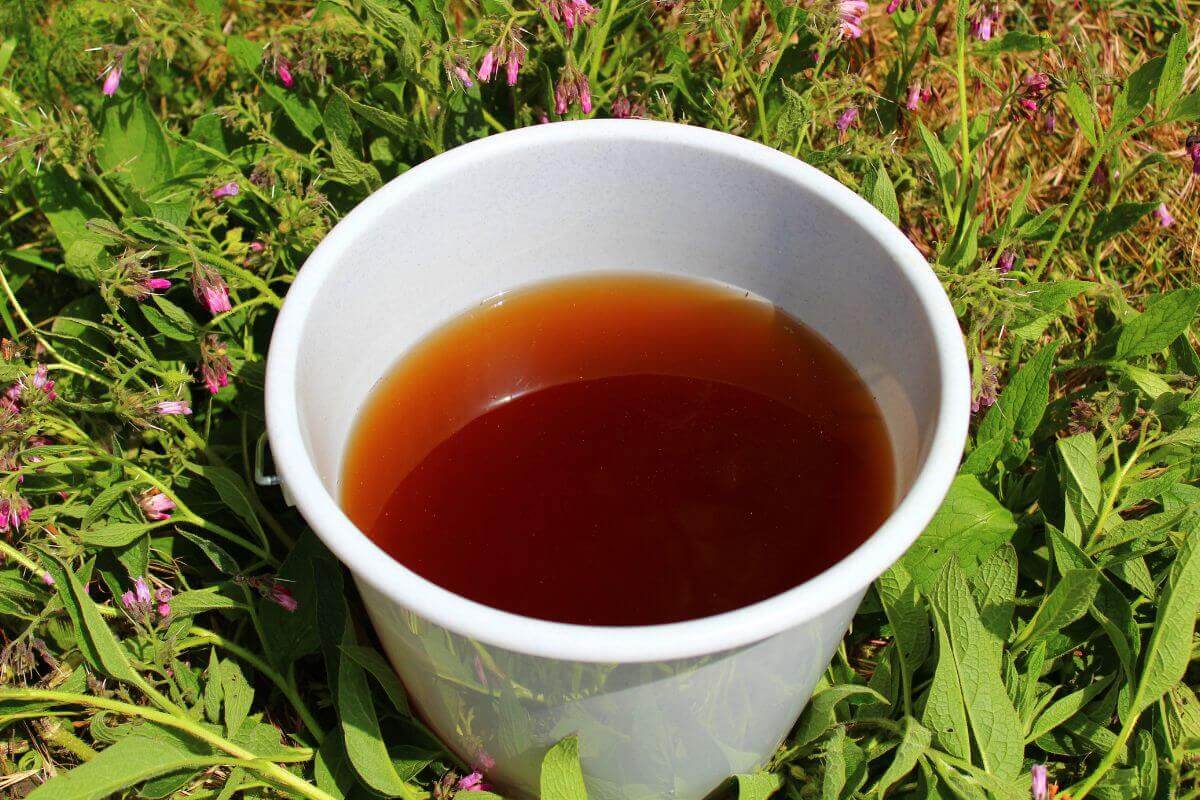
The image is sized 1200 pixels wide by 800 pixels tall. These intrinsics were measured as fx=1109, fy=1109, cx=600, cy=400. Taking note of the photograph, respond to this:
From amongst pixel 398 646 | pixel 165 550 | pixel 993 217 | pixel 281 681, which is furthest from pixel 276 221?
pixel 993 217

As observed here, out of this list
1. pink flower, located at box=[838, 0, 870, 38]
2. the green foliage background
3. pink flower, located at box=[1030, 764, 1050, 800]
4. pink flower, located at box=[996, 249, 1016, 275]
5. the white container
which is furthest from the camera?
pink flower, located at box=[996, 249, 1016, 275]

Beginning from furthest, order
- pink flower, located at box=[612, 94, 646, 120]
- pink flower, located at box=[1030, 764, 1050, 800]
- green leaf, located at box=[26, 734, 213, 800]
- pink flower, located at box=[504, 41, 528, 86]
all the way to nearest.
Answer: pink flower, located at box=[612, 94, 646, 120] < pink flower, located at box=[504, 41, 528, 86] < pink flower, located at box=[1030, 764, 1050, 800] < green leaf, located at box=[26, 734, 213, 800]

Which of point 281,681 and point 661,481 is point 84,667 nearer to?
point 281,681

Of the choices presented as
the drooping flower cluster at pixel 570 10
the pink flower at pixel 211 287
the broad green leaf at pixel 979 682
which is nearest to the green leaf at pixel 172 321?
the pink flower at pixel 211 287

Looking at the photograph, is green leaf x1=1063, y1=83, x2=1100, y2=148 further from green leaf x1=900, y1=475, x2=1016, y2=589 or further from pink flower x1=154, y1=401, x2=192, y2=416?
pink flower x1=154, y1=401, x2=192, y2=416

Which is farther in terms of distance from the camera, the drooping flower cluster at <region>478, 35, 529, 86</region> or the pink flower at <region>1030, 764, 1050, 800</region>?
the drooping flower cluster at <region>478, 35, 529, 86</region>

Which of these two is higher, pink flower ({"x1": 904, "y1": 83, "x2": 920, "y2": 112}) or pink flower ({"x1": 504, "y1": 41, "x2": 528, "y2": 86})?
pink flower ({"x1": 504, "y1": 41, "x2": 528, "y2": 86})

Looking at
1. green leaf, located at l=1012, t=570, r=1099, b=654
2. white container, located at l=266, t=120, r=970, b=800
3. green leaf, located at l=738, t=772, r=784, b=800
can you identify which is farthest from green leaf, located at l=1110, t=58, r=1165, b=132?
green leaf, located at l=738, t=772, r=784, b=800

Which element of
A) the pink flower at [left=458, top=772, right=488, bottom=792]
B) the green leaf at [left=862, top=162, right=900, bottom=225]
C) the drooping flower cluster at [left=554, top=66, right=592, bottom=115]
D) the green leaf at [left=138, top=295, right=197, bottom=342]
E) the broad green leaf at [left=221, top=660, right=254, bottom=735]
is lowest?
the pink flower at [left=458, top=772, right=488, bottom=792]
